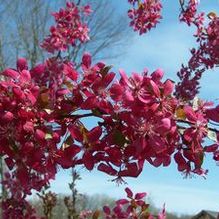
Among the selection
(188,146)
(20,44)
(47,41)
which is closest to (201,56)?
(47,41)

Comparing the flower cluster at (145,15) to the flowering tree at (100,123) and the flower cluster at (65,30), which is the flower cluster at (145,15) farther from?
the flowering tree at (100,123)

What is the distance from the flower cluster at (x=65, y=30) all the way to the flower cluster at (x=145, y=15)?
2.58ft

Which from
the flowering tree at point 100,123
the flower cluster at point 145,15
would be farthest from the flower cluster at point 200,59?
the flowering tree at point 100,123

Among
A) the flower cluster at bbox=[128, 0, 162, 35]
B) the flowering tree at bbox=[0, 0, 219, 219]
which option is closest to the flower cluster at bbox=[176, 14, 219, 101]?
the flower cluster at bbox=[128, 0, 162, 35]

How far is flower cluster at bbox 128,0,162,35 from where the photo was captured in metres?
4.82

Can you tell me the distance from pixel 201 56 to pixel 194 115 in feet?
10.4

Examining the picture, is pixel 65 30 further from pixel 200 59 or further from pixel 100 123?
pixel 100 123

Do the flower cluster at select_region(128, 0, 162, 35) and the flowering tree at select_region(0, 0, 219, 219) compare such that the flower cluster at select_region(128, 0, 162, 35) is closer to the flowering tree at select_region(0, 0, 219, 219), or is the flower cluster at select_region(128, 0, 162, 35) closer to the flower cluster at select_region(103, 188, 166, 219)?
the flower cluster at select_region(103, 188, 166, 219)

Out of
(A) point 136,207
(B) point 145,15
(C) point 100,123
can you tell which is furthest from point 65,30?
(C) point 100,123

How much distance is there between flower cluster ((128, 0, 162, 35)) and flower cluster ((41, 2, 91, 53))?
78 centimetres

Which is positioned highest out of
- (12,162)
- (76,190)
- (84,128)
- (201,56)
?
(201,56)

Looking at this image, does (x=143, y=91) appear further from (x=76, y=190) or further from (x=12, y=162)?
(x=76, y=190)

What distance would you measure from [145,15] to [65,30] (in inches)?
36.4

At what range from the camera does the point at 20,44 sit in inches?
569
